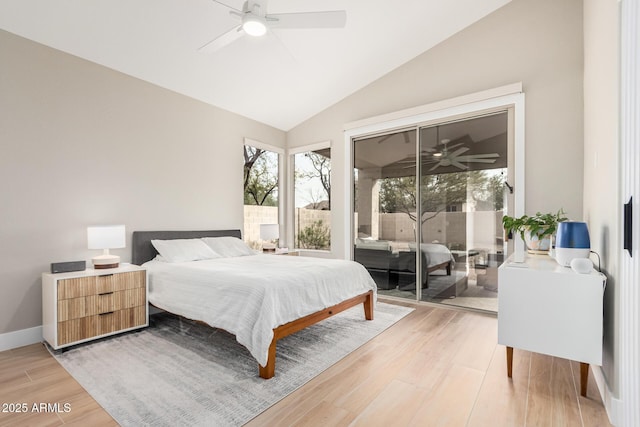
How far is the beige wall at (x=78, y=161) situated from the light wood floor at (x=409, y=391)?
930 millimetres

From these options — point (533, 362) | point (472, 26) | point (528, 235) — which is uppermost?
point (472, 26)

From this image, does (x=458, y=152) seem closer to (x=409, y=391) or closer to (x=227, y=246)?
(x=409, y=391)

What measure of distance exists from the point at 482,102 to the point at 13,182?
15.7 feet

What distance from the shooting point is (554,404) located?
193 cm

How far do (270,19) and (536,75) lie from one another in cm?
284

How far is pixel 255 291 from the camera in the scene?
238 cm

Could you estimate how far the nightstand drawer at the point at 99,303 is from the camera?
8.80 ft

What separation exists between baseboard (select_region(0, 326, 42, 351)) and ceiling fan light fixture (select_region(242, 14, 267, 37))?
3.26 meters

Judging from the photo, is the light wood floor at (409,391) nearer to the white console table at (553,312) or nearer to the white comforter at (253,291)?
the white console table at (553,312)

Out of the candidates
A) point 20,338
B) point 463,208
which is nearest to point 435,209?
point 463,208

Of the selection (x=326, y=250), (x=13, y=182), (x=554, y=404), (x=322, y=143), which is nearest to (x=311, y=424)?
(x=554, y=404)

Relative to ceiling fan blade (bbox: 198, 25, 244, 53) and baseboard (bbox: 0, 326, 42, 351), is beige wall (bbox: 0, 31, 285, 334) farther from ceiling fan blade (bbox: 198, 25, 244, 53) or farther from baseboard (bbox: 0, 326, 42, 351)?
ceiling fan blade (bbox: 198, 25, 244, 53)

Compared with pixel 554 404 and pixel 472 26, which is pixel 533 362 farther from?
pixel 472 26

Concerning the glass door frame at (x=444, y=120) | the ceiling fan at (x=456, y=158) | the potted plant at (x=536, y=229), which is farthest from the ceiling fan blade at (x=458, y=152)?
the potted plant at (x=536, y=229)
